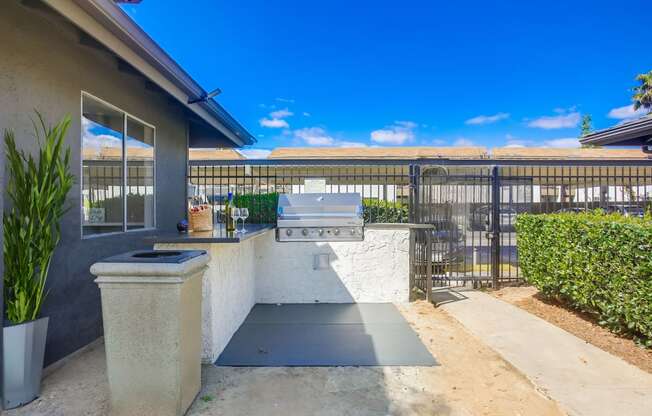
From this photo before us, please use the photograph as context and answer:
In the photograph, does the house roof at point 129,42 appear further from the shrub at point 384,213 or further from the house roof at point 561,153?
the house roof at point 561,153

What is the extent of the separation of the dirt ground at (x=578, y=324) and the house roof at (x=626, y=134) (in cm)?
270

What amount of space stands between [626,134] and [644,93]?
64.5ft

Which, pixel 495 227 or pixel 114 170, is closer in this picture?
pixel 114 170

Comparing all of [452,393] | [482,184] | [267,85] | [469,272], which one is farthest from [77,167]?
[267,85]

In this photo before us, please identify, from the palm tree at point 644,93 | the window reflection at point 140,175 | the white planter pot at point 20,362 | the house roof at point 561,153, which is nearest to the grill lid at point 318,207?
the window reflection at point 140,175

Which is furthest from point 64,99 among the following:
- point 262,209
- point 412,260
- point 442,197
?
point 442,197

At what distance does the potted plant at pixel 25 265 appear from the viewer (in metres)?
2.33

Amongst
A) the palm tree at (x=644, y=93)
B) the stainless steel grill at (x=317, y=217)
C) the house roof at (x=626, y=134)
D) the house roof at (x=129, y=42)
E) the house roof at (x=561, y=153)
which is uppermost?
the palm tree at (x=644, y=93)

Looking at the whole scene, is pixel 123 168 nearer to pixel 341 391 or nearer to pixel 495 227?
pixel 341 391

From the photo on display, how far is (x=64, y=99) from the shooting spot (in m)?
3.14

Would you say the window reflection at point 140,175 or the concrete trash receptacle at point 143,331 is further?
the window reflection at point 140,175

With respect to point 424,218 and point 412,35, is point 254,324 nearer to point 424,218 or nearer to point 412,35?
point 424,218

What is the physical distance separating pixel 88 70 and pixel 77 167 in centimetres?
105

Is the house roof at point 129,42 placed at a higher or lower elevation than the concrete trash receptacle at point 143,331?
higher
